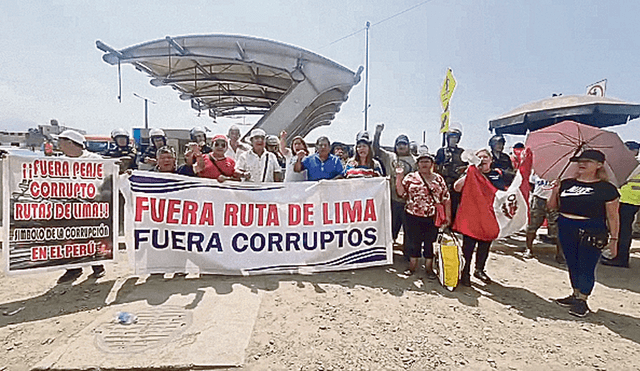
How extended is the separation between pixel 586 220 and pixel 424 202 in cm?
155

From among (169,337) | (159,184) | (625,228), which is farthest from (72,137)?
(625,228)

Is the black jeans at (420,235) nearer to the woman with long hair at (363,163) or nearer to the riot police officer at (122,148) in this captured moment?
the woman with long hair at (363,163)

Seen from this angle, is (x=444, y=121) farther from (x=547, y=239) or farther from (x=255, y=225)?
(x=255, y=225)

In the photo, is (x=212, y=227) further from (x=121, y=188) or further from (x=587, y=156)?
(x=587, y=156)

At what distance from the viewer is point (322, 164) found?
15.5 ft

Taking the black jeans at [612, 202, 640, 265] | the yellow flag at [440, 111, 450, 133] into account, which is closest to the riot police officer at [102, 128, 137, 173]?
the yellow flag at [440, 111, 450, 133]

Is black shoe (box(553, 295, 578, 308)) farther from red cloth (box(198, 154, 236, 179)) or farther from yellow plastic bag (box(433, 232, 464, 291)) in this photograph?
red cloth (box(198, 154, 236, 179))

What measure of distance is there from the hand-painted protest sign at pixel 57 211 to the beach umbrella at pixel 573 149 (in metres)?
5.07

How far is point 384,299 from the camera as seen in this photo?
12.2 ft

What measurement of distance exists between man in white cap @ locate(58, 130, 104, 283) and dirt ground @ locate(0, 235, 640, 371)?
0.46 feet

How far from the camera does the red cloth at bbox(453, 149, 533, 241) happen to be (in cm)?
418

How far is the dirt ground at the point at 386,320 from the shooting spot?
2639mm

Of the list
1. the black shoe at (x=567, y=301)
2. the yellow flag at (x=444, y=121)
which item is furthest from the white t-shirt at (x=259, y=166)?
the yellow flag at (x=444, y=121)

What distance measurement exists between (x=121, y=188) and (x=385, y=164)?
3572mm
